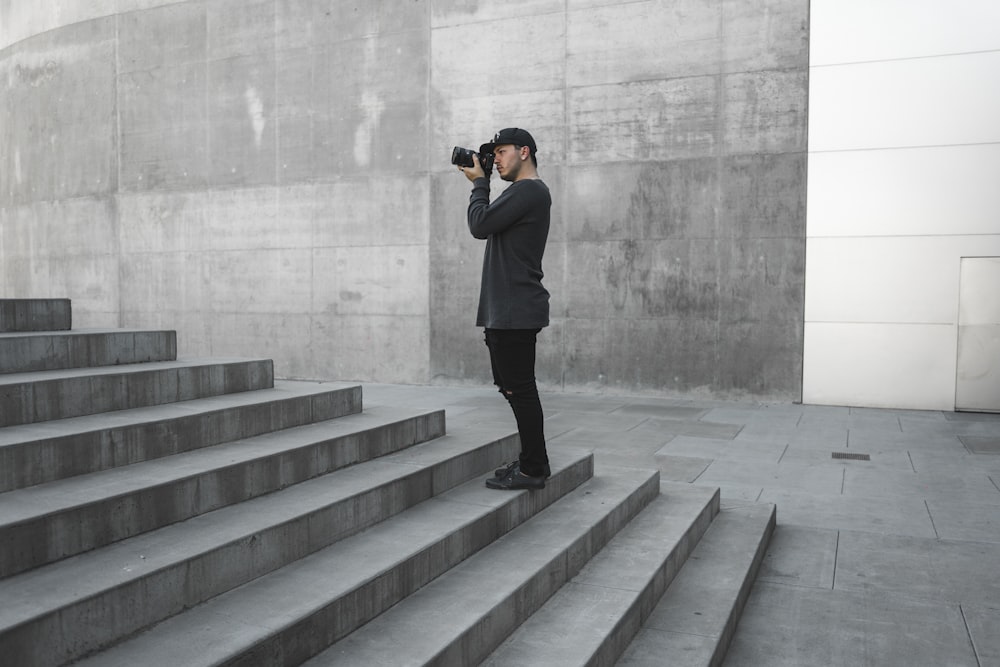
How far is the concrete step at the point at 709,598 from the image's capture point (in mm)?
3303

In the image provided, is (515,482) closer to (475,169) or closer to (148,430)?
(475,169)

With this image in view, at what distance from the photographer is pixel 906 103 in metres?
9.69

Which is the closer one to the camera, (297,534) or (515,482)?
(297,534)

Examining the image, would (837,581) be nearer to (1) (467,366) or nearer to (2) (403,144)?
(1) (467,366)

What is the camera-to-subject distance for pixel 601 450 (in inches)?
285

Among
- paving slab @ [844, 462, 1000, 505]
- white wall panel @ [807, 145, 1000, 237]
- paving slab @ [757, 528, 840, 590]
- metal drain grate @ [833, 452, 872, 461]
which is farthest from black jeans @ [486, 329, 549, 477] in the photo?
white wall panel @ [807, 145, 1000, 237]

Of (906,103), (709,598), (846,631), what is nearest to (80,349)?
(709,598)

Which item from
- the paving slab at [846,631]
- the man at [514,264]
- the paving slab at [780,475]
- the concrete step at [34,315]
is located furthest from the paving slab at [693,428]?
the concrete step at [34,315]

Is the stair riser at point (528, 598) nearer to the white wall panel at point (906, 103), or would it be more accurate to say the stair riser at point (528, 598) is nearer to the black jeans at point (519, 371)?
the black jeans at point (519, 371)

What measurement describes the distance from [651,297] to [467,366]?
2.78 metres

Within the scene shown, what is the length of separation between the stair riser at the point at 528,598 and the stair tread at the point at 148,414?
1.74 meters

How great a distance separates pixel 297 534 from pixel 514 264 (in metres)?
1.63

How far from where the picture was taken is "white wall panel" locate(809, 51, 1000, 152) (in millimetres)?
9445

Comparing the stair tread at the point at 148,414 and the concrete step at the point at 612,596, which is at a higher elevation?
the stair tread at the point at 148,414
